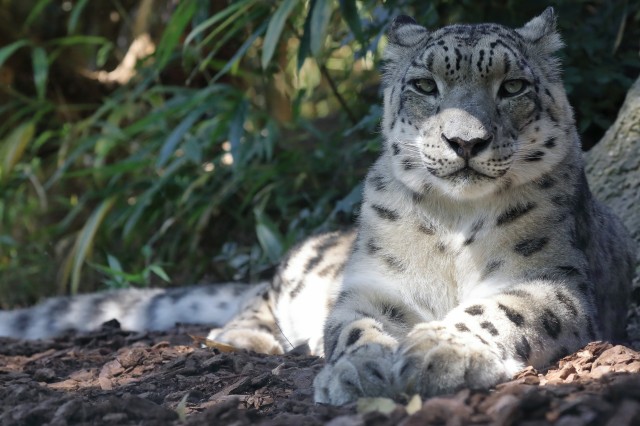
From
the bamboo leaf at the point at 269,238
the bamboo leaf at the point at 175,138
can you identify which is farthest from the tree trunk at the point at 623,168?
the bamboo leaf at the point at 175,138

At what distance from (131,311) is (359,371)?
3.37m

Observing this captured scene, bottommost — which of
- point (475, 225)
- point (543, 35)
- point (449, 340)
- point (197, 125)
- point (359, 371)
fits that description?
point (197, 125)

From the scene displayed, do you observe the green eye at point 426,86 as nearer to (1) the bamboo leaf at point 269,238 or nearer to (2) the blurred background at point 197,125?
(2) the blurred background at point 197,125

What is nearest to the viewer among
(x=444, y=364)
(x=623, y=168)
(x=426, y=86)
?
(x=444, y=364)

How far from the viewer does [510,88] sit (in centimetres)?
419

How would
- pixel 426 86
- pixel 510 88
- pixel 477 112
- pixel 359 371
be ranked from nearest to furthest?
pixel 359 371
pixel 477 112
pixel 510 88
pixel 426 86

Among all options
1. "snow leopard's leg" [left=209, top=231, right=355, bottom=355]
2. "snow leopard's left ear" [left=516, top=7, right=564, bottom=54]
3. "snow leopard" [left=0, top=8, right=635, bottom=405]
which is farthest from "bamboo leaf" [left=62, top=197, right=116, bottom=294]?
"snow leopard's left ear" [left=516, top=7, right=564, bottom=54]

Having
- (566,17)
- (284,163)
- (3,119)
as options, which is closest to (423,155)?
(566,17)

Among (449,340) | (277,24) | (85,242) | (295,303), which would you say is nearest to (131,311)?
(295,303)

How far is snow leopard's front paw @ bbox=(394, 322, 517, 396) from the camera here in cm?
316

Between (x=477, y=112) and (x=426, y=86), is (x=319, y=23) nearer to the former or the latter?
Answer: (x=426, y=86)

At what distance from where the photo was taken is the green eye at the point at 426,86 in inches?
169

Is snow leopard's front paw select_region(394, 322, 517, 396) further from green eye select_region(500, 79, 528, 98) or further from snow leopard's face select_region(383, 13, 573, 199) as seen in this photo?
green eye select_region(500, 79, 528, 98)

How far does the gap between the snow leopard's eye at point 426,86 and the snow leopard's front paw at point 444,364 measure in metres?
1.32
